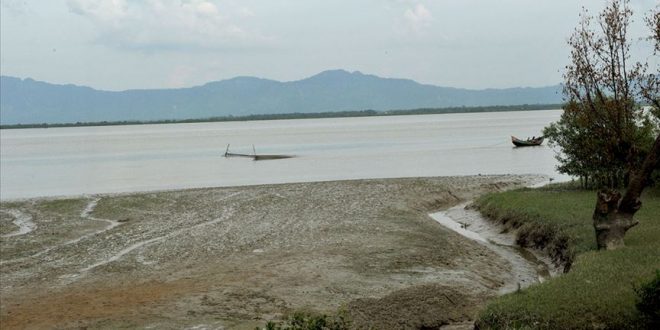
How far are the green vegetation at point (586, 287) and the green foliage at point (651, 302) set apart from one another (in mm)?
40

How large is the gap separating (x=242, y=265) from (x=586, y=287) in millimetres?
12837

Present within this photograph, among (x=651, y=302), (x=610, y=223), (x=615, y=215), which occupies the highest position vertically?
(x=615, y=215)

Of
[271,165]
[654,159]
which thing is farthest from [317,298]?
[271,165]

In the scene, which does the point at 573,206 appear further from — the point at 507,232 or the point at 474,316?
the point at 474,316

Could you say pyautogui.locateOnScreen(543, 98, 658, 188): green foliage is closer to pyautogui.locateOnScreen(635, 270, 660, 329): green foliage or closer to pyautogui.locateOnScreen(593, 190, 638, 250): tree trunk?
pyautogui.locateOnScreen(593, 190, 638, 250): tree trunk

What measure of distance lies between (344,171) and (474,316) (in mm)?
60673

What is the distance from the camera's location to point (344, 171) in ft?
257

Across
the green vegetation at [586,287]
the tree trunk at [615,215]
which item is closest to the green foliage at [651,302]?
the green vegetation at [586,287]

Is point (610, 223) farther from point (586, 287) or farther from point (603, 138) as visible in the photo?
point (603, 138)

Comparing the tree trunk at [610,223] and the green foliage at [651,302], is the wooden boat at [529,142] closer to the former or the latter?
the tree trunk at [610,223]

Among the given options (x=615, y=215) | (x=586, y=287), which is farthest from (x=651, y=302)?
(x=615, y=215)

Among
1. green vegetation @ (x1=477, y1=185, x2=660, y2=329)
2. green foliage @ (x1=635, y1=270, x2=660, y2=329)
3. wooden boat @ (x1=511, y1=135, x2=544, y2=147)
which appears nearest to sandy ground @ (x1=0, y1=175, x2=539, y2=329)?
green vegetation @ (x1=477, y1=185, x2=660, y2=329)

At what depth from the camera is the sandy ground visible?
1833 cm

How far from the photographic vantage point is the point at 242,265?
24.8m
